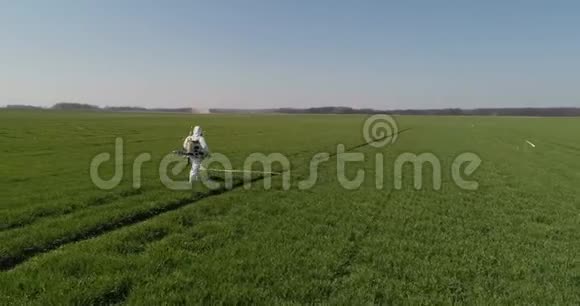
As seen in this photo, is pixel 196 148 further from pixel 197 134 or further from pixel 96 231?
pixel 96 231

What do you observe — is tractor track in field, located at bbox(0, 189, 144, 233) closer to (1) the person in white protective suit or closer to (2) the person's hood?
(1) the person in white protective suit

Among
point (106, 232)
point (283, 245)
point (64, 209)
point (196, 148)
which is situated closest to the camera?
point (283, 245)

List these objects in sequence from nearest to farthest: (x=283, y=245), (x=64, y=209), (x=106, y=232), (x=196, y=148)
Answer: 1. (x=283, y=245)
2. (x=106, y=232)
3. (x=64, y=209)
4. (x=196, y=148)

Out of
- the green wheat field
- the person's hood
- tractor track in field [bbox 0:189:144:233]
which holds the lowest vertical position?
the green wheat field

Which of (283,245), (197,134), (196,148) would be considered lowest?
(283,245)

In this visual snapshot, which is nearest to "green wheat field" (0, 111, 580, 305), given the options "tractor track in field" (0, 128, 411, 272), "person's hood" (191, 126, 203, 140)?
"tractor track in field" (0, 128, 411, 272)

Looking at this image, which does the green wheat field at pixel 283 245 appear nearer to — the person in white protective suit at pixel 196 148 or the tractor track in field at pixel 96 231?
the tractor track in field at pixel 96 231

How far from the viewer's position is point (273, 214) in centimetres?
1191

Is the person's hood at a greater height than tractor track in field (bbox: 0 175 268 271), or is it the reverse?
the person's hood

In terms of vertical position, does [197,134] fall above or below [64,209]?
above

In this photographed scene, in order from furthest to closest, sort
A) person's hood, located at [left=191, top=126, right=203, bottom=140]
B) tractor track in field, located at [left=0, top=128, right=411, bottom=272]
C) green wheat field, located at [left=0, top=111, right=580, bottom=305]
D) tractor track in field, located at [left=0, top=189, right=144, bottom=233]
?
person's hood, located at [left=191, top=126, right=203, bottom=140] < tractor track in field, located at [left=0, top=189, right=144, bottom=233] < tractor track in field, located at [left=0, top=128, right=411, bottom=272] < green wheat field, located at [left=0, top=111, right=580, bottom=305]

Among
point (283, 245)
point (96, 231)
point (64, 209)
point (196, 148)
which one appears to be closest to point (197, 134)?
point (196, 148)

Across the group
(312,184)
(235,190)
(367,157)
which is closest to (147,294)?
(235,190)

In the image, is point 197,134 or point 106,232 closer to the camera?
point 106,232
